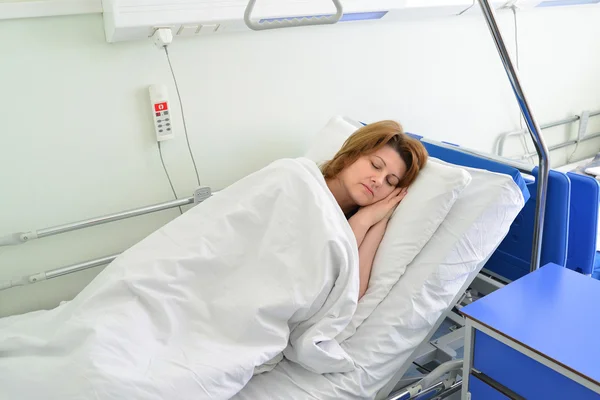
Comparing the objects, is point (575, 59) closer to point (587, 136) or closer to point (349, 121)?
point (587, 136)

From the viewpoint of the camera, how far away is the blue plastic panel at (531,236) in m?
1.50

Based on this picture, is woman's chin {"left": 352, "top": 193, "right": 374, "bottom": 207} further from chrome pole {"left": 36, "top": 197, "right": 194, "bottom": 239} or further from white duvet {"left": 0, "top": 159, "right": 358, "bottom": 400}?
chrome pole {"left": 36, "top": 197, "right": 194, "bottom": 239}

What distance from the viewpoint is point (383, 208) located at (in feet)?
5.27

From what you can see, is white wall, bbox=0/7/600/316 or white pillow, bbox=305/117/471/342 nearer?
white pillow, bbox=305/117/471/342

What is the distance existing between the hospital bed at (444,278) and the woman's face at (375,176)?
21cm

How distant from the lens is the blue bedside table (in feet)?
3.56

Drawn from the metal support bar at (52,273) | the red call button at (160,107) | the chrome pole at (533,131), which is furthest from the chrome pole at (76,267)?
the chrome pole at (533,131)

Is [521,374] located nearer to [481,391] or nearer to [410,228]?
[481,391]

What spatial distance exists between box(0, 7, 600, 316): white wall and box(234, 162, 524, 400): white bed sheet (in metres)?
0.89

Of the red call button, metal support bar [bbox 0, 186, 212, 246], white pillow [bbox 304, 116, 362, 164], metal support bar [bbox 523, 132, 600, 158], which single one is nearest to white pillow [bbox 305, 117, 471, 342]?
white pillow [bbox 304, 116, 362, 164]

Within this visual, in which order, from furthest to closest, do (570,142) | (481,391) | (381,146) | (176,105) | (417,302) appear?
(570,142), (176,105), (381,146), (417,302), (481,391)

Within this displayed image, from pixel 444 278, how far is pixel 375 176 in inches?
14.7

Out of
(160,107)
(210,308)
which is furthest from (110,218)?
(210,308)

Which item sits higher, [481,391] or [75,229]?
[75,229]
